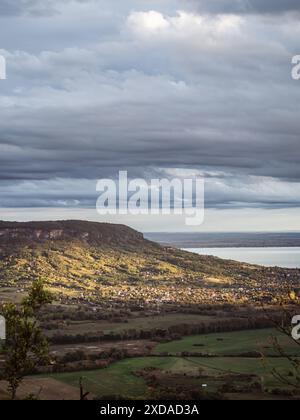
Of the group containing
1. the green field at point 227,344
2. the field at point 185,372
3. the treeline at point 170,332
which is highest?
the treeline at point 170,332

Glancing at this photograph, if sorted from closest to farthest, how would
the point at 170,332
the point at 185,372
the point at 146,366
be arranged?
the point at 185,372, the point at 146,366, the point at 170,332

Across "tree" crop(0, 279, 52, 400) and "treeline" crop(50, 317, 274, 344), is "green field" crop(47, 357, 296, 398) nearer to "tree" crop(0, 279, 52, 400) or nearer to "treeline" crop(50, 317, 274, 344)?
"treeline" crop(50, 317, 274, 344)

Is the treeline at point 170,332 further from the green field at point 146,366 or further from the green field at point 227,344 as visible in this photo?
the green field at point 146,366

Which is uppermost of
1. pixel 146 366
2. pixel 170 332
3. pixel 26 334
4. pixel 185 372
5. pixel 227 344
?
pixel 26 334

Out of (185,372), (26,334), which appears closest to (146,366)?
(185,372)

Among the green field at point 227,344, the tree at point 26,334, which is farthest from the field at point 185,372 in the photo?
the tree at point 26,334

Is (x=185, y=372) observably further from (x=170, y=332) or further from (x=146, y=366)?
(x=170, y=332)

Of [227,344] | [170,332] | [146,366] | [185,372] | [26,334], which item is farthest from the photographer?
[170,332]
